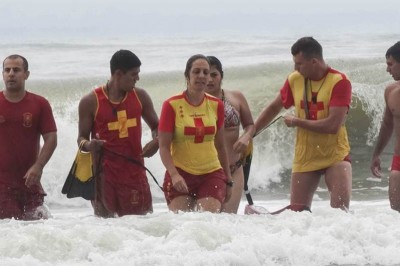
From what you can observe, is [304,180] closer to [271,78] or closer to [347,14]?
[271,78]

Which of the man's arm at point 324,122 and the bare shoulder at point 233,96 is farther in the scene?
the bare shoulder at point 233,96

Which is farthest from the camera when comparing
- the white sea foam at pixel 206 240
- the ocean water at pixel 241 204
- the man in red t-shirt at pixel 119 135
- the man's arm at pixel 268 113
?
the man's arm at pixel 268 113

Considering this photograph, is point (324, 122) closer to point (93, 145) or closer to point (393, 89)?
point (393, 89)

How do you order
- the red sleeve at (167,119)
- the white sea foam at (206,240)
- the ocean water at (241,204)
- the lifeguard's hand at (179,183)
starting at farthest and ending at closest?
the red sleeve at (167,119) → the lifeguard's hand at (179,183) → the ocean water at (241,204) → the white sea foam at (206,240)

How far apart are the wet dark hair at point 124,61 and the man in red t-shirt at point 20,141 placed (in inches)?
25.7

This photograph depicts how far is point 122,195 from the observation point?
927cm

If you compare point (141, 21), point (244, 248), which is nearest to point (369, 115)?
point (244, 248)

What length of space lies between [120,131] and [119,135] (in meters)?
0.04

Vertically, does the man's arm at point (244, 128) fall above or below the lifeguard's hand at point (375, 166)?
above

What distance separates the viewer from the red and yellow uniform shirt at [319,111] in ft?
30.5

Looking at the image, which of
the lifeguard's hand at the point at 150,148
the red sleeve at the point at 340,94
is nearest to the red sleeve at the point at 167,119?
the lifeguard's hand at the point at 150,148

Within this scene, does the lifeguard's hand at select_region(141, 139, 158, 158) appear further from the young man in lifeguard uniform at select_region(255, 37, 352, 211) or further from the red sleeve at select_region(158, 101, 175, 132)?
the young man in lifeguard uniform at select_region(255, 37, 352, 211)

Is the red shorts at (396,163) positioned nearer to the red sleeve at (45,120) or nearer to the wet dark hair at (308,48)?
the wet dark hair at (308,48)

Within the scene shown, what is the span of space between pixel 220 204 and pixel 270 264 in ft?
2.90
